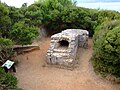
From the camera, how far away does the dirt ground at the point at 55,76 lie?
12820 millimetres

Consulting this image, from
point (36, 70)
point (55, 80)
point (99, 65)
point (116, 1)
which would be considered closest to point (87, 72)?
point (99, 65)

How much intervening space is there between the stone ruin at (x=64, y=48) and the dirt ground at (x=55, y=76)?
1.71 ft

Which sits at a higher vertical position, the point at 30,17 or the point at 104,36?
the point at 30,17

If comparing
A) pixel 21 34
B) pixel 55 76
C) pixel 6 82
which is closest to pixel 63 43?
pixel 55 76

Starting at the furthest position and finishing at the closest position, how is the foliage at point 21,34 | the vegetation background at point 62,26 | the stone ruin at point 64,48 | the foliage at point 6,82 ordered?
the stone ruin at point 64,48, the foliage at point 21,34, the vegetation background at point 62,26, the foliage at point 6,82

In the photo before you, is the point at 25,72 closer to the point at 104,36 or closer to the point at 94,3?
the point at 104,36

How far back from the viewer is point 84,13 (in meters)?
20.4

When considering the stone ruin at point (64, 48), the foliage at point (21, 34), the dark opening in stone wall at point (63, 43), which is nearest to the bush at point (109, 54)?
the stone ruin at point (64, 48)

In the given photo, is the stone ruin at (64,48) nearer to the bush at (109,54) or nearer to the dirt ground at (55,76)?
the dirt ground at (55,76)

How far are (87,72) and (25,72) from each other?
367 centimetres

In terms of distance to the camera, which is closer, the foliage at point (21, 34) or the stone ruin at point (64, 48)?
the foliage at point (21, 34)

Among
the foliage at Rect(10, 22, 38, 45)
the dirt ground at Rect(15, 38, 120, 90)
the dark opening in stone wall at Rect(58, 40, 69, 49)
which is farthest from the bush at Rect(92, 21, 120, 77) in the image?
the foliage at Rect(10, 22, 38, 45)

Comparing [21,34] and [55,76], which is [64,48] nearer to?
[55,76]

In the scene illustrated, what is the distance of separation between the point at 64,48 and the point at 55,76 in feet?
8.99
